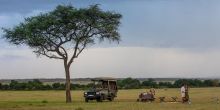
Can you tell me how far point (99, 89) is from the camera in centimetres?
6831

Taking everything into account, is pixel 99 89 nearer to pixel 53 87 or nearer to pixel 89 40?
pixel 89 40

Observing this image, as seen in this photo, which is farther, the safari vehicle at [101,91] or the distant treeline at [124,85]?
the distant treeline at [124,85]

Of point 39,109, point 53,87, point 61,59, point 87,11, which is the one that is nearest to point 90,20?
point 87,11

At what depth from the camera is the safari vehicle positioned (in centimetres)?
6700

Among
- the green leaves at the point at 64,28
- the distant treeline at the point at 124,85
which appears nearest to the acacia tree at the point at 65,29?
the green leaves at the point at 64,28

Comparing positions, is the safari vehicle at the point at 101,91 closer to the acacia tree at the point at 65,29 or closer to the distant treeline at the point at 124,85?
the acacia tree at the point at 65,29

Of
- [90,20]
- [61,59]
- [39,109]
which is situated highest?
[90,20]

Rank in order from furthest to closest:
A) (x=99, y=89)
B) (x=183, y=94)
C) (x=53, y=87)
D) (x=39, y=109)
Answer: (x=53, y=87), (x=99, y=89), (x=183, y=94), (x=39, y=109)

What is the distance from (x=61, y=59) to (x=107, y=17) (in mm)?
7186

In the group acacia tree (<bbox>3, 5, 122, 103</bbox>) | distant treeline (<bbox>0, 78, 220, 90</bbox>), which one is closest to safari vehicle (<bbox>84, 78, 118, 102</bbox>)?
acacia tree (<bbox>3, 5, 122, 103</bbox>)

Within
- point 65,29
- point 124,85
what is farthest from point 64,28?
point 124,85

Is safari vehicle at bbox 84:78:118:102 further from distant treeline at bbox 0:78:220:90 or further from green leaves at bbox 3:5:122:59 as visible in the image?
distant treeline at bbox 0:78:220:90

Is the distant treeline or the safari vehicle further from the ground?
the distant treeline

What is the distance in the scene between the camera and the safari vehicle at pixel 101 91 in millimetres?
67000
